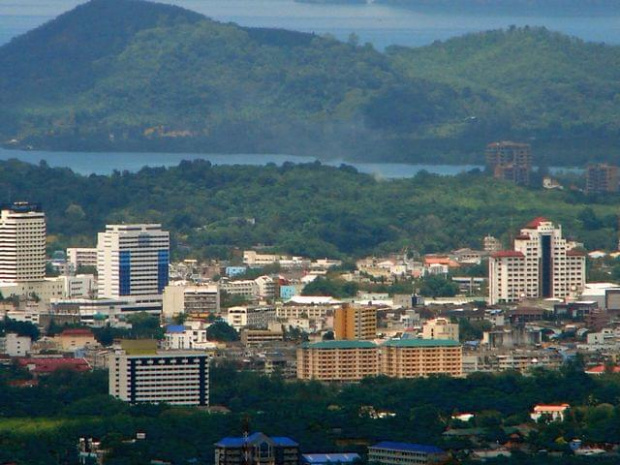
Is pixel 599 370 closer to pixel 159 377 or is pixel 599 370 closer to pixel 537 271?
pixel 159 377

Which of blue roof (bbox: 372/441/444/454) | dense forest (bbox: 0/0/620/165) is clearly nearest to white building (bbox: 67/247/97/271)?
dense forest (bbox: 0/0/620/165)

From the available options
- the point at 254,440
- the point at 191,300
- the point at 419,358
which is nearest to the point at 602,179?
the point at 191,300

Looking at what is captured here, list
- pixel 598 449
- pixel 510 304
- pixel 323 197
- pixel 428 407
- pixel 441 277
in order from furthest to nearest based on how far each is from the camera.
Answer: pixel 323 197 < pixel 441 277 < pixel 510 304 < pixel 428 407 < pixel 598 449

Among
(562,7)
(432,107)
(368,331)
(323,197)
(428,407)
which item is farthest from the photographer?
(562,7)

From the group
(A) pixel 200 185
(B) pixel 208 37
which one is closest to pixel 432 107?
(B) pixel 208 37

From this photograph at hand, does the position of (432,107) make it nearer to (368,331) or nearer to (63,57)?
(63,57)

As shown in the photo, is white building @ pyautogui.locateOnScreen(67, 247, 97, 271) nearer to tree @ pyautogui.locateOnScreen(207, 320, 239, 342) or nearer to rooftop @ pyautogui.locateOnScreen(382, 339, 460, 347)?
tree @ pyautogui.locateOnScreen(207, 320, 239, 342)

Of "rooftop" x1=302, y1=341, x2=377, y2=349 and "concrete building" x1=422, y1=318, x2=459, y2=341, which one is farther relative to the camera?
"concrete building" x1=422, y1=318, x2=459, y2=341
